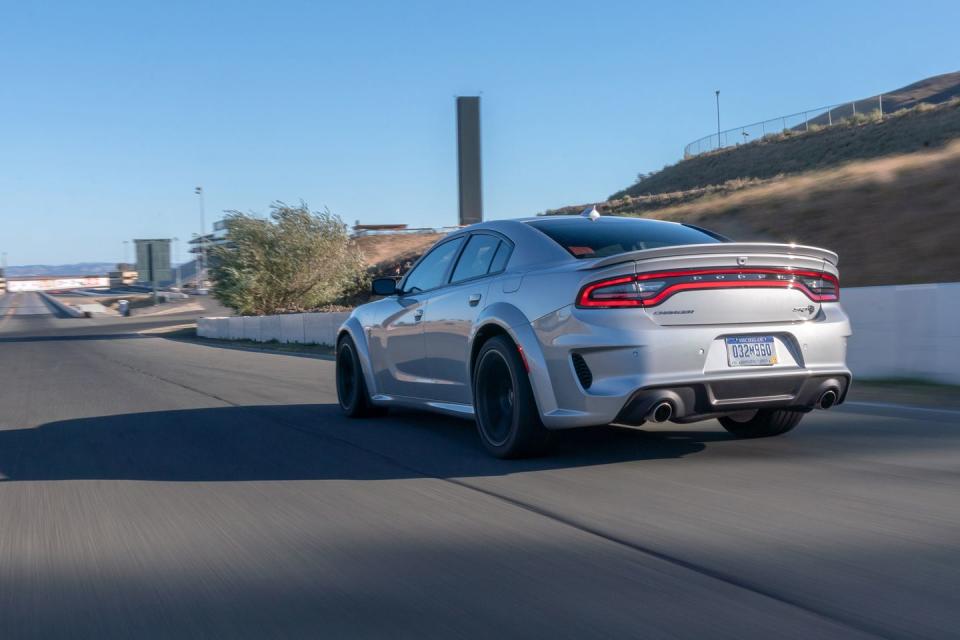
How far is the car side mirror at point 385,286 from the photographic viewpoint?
26.6 ft

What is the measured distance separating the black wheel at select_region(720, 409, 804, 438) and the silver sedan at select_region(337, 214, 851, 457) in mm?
23

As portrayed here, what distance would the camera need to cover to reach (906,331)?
33.6 feet

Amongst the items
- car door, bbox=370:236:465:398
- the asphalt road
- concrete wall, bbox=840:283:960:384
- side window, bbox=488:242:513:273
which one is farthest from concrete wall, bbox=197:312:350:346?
side window, bbox=488:242:513:273

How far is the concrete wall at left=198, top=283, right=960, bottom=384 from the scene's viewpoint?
383 inches

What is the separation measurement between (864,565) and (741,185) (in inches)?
1550

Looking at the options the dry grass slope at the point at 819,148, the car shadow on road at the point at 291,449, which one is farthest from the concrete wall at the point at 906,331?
the dry grass slope at the point at 819,148

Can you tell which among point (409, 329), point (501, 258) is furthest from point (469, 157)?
point (501, 258)

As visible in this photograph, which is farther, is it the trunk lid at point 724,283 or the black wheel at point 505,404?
the black wheel at point 505,404

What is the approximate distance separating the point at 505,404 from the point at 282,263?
34.9 metres

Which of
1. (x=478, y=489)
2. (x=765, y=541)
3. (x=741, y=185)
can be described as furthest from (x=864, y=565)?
(x=741, y=185)

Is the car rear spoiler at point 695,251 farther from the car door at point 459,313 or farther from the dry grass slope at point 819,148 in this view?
the dry grass slope at point 819,148

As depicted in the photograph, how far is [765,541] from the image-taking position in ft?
14.5

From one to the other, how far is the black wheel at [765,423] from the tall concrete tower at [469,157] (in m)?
14.7

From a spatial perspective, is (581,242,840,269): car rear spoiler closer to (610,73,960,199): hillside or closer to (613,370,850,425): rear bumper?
(613,370,850,425): rear bumper
